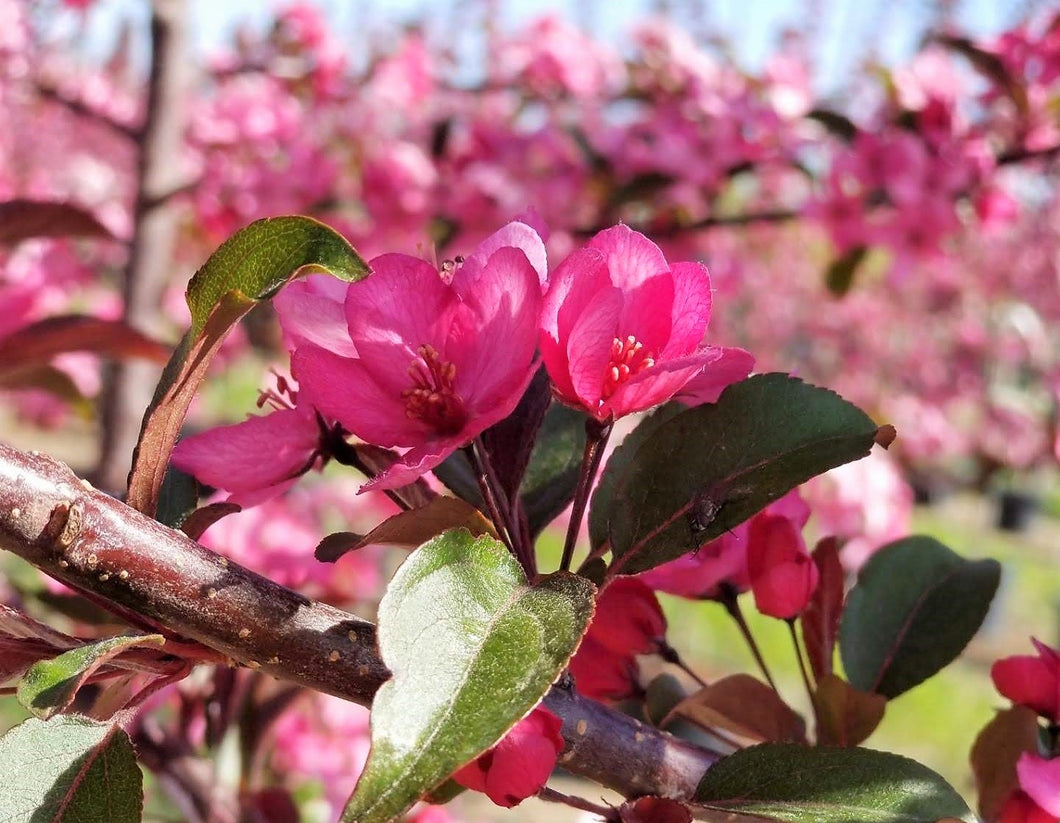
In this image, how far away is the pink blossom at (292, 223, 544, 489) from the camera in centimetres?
48

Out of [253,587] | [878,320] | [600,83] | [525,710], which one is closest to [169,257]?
[600,83]

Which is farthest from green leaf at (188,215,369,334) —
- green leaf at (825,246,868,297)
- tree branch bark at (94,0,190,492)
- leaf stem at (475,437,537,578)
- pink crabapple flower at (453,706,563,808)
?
green leaf at (825,246,868,297)

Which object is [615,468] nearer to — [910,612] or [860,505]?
[910,612]

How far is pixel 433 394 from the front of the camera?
50 centimetres

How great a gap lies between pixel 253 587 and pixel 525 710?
15cm

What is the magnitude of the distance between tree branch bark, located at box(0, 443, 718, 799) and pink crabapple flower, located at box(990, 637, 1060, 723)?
0.36m

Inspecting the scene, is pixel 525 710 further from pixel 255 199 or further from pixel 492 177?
pixel 255 199

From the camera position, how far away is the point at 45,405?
591 centimetres

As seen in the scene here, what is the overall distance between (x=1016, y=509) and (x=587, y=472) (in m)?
8.66

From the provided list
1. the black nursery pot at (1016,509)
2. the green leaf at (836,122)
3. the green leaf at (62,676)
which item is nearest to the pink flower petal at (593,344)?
the green leaf at (62,676)

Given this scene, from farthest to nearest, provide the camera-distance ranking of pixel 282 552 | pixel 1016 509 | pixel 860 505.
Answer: pixel 1016 509 → pixel 860 505 → pixel 282 552

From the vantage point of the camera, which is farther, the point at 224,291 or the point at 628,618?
the point at 628,618

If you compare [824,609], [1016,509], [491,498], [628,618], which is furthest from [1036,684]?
[1016,509]

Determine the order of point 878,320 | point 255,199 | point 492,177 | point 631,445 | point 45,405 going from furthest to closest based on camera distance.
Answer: point 878,320 < point 45,405 < point 255,199 < point 492,177 < point 631,445
